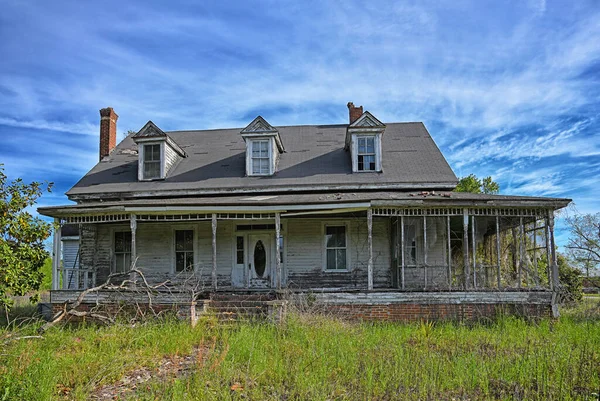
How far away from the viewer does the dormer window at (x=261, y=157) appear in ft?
60.1

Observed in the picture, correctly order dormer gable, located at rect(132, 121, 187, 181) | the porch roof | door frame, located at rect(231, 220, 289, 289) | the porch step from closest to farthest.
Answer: the porch step < the porch roof < door frame, located at rect(231, 220, 289, 289) < dormer gable, located at rect(132, 121, 187, 181)

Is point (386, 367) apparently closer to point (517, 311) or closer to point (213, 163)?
point (517, 311)

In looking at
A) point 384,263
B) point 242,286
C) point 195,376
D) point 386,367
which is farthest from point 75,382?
point 384,263

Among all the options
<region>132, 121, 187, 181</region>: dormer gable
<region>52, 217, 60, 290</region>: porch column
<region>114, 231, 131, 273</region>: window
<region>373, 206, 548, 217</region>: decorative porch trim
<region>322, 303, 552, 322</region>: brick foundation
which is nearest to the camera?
<region>322, 303, 552, 322</region>: brick foundation

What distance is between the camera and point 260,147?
60.6 ft

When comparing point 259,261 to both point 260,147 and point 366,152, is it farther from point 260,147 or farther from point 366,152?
point 366,152

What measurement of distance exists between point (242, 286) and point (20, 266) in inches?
286

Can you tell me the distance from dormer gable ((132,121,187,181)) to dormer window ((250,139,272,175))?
11.1 ft

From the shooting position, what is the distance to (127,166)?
19562mm

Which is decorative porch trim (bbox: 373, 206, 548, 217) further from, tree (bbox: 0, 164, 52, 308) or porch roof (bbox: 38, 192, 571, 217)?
tree (bbox: 0, 164, 52, 308)

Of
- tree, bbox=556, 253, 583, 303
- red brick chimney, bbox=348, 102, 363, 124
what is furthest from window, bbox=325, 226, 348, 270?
tree, bbox=556, 253, 583, 303

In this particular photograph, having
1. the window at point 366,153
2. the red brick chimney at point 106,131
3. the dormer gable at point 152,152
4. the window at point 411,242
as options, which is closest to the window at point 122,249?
the dormer gable at point 152,152

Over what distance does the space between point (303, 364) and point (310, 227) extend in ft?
28.7

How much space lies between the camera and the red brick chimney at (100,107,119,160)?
2084cm
